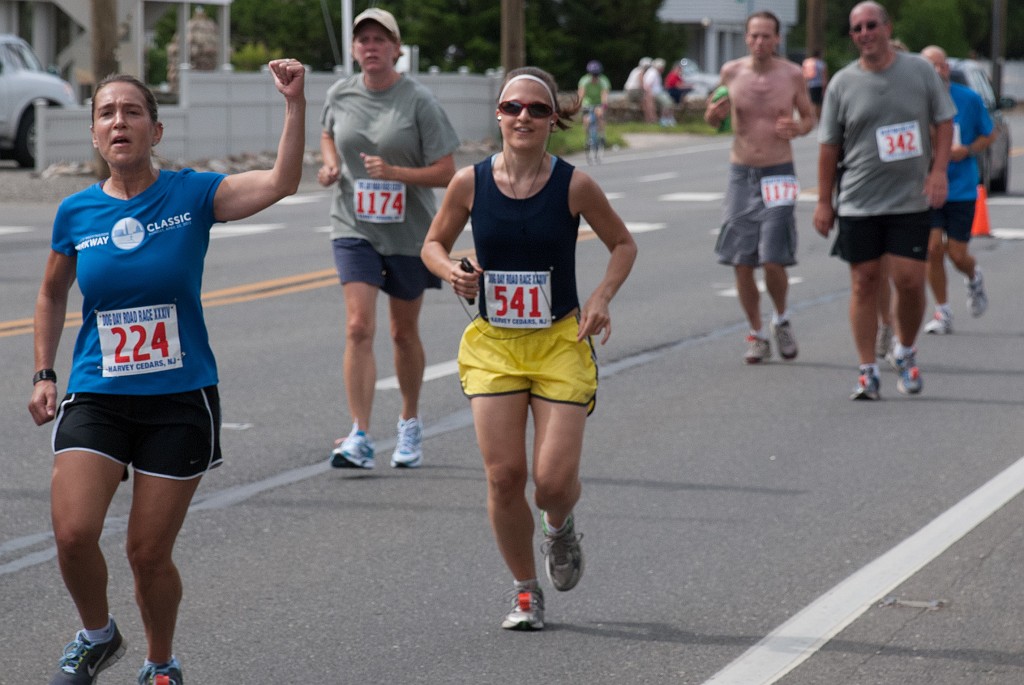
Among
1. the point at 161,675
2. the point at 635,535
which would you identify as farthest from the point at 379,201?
the point at 161,675

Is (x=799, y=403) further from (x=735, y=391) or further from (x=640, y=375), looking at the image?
(x=640, y=375)

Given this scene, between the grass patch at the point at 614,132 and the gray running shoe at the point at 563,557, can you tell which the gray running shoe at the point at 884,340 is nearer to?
the gray running shoe at the point at 563,557

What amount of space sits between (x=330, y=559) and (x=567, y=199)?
5.64 feet

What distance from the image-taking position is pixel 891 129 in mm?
9523

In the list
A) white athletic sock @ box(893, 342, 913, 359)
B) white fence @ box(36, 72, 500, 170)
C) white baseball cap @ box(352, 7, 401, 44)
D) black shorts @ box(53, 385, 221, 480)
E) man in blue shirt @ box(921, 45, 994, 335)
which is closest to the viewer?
black shorts @ box(53, 385, 221, 480)

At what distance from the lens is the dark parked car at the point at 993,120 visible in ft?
71.8

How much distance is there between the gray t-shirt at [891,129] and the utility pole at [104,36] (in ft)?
48.5

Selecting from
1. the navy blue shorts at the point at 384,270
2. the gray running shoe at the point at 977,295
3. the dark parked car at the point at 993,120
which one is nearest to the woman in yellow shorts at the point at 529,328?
the navy blue shorts at the point at 384,270

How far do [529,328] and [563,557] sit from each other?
28.7 inches

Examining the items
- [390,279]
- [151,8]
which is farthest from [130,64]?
[390,279]

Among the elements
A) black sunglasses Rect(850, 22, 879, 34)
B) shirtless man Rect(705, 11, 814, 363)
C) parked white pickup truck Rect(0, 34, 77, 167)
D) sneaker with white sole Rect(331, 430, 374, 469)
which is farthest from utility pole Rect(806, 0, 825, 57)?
sneaker with white sole Rect(331, 430, 374, 469)

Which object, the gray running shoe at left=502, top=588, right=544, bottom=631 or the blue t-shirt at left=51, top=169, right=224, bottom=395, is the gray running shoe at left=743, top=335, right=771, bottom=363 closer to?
the gray running shoe at left=502, top=588, right=544, bottom=631

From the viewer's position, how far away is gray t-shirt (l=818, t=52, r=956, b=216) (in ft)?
31.2

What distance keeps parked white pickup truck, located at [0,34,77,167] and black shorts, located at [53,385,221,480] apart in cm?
2438
